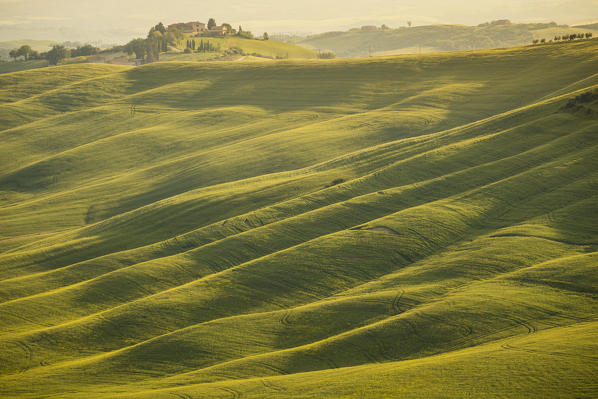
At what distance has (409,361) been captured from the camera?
42625mm

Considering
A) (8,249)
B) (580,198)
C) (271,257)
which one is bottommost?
(8,249)

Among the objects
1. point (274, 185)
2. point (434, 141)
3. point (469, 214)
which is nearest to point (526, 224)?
point (469, 214)

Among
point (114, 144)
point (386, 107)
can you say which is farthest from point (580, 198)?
point (114, 144)

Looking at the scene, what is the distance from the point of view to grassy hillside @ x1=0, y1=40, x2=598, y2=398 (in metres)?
44.8

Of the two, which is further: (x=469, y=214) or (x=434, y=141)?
(x=434, y=141)

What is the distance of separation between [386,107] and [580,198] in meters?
82.0

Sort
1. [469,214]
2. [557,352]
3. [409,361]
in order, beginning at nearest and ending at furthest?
[557,352], [409,361], [469,214]

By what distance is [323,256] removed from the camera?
216ft

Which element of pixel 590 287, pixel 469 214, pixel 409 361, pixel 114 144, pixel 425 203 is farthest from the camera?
pixel 114 144

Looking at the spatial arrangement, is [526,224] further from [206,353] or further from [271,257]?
[206,353]

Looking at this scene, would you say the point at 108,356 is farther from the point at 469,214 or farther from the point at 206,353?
the point at 469,214

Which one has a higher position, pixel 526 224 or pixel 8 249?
pixel 526 224

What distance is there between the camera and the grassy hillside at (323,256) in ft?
147

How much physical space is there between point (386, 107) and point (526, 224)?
86.5m
